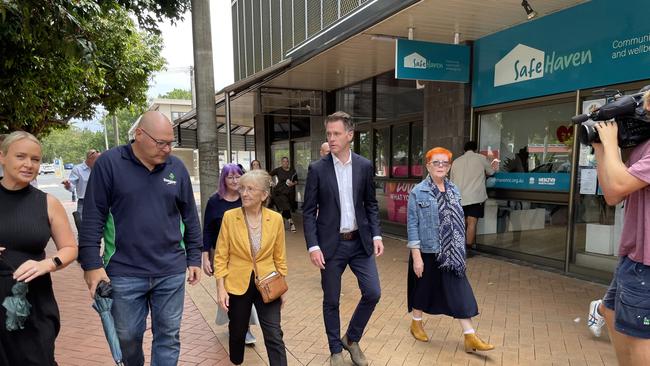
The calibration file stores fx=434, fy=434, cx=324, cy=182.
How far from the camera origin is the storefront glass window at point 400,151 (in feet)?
29.3

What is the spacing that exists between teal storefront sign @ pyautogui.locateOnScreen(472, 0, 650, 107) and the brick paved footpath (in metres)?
2.52

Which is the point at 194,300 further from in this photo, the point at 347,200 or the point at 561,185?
the point at 561,185

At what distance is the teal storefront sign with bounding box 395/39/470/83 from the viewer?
5.88m

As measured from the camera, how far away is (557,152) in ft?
19.4

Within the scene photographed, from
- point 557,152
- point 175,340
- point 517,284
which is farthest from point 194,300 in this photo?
point 557,152

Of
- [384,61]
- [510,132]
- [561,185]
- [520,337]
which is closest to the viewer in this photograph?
[520,337]

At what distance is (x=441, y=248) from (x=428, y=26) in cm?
358

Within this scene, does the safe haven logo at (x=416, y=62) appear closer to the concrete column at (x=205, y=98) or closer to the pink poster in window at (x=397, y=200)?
the concrete column at (x=205, y=98)

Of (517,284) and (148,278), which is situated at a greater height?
(148,278)

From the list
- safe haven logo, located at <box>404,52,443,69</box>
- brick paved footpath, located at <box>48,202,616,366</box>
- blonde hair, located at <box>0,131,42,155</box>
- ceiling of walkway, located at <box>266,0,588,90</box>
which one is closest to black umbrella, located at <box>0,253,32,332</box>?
blonde hair, located at <box>0,131,42,155</box>

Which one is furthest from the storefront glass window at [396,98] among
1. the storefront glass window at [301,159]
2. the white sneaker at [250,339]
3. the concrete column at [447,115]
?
the white sneaker at [250,339]

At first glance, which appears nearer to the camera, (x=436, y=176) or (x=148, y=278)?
(x=148, y=278)

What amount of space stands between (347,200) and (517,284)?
10.7 feet

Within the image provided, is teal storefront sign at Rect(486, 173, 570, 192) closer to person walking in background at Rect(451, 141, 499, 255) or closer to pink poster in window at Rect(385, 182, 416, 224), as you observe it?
person walking in background at Rect(451, 141, 499, 255)
